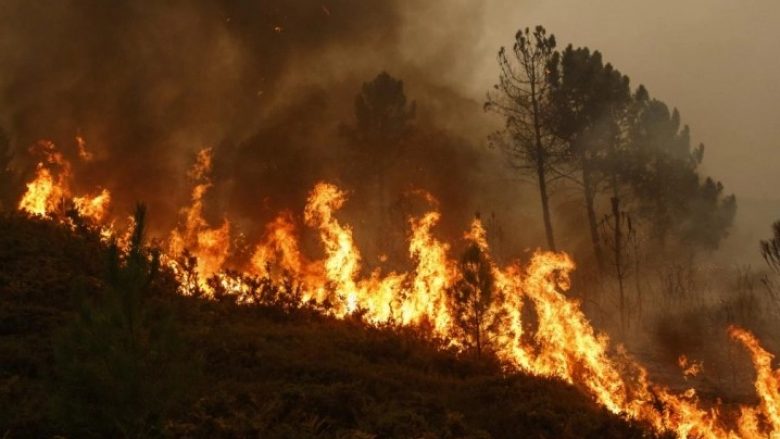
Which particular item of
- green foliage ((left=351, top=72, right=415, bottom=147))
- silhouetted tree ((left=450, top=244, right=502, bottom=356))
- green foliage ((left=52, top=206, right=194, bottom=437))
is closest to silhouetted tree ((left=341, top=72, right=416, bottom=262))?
green foliage ((left=351, top=72, right=415, bottom=147))

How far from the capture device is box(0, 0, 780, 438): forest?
33.0 feet

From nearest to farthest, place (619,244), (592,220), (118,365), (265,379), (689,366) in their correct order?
(118,365) → (265,379) → (689,366) → (619,244) → (592,220)

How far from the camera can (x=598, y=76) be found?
30.2 metres

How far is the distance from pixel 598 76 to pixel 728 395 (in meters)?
17.5

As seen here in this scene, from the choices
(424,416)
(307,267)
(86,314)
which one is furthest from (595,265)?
(86,314)

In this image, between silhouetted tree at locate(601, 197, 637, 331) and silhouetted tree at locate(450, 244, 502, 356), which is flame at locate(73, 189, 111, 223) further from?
silhouetted tree at locate(601, 197, 637, 331)

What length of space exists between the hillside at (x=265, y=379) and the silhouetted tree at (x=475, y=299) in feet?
3.40

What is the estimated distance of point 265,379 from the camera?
39.9 ft

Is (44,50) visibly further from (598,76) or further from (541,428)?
(541,428)

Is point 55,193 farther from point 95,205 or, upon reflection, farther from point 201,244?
point 201,244

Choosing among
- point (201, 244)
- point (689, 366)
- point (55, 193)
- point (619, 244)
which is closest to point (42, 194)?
point (55, 193)

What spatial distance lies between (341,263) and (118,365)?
12.8 m

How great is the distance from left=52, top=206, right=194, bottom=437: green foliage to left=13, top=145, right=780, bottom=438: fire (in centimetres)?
929

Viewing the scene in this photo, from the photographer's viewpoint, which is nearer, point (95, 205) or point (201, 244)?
point (201, 244)
